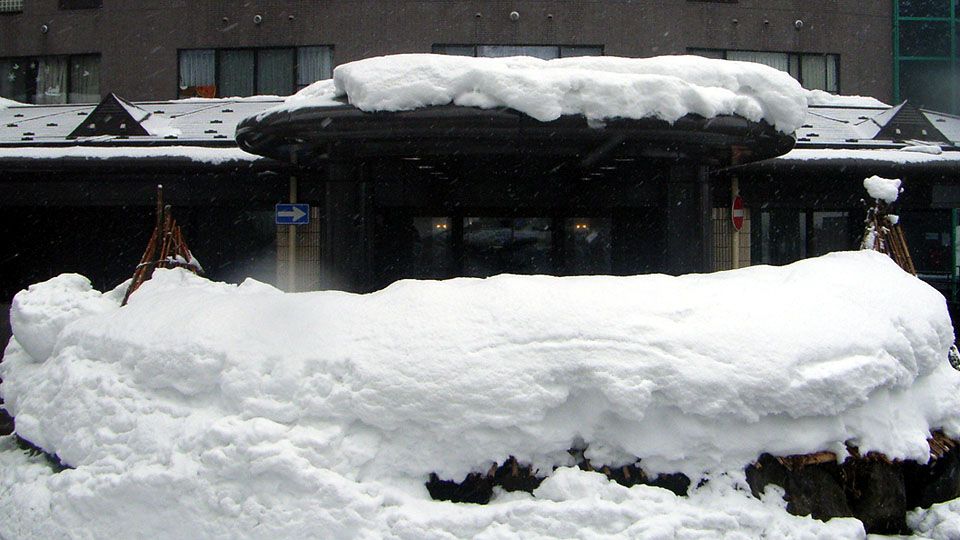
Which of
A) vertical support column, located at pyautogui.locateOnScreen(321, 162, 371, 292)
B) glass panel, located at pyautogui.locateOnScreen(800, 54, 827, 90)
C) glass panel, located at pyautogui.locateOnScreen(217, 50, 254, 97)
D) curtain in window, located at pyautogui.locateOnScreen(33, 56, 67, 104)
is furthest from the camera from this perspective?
curtain in window, located at pyautogui.locateOnScreen(33, 56, 67, 104)

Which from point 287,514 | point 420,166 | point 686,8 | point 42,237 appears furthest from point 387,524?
point 686,8

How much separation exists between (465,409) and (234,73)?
632 inches

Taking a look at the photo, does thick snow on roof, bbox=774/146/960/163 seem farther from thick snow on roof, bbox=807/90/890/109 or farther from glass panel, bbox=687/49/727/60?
glass panel, bbox=687/49/727/60

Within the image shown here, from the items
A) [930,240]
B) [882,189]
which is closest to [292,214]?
[882,189]

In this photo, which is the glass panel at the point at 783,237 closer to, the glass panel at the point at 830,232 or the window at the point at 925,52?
the glass panel at the point at 830,232

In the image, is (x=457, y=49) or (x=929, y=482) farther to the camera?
(x=457, y=49)

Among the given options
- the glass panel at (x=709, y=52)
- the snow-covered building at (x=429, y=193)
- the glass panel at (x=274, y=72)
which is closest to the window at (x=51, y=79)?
the snow-covered building at (x=429, y=193)

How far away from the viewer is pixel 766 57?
64.1ft

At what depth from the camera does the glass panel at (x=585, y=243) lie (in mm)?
13617

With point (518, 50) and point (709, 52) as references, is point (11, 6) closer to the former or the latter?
point (518, 50)

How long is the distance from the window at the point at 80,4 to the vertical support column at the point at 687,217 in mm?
15551

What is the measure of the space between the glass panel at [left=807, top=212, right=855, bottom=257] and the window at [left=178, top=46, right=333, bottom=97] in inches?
425

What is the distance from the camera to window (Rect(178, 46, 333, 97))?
739 inches

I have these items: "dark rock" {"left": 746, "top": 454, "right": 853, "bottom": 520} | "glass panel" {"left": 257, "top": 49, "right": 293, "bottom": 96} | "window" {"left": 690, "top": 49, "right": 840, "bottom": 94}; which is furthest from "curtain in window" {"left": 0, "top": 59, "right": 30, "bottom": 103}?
"dark rock" {"left": 746, "top": 454, "right": 853, "bottom": 520}
